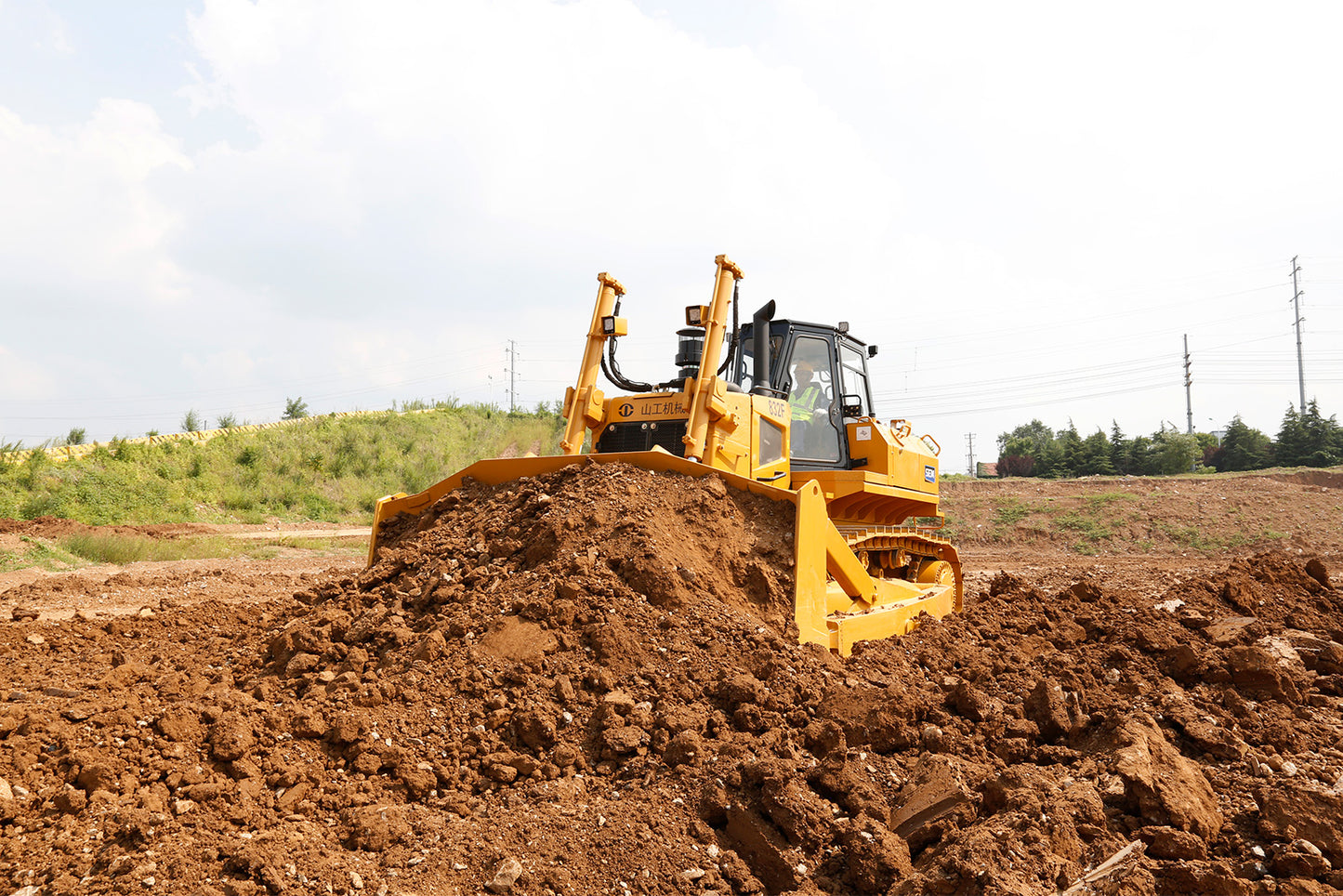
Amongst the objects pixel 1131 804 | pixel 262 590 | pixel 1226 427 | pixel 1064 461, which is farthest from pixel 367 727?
pixel 1226 427

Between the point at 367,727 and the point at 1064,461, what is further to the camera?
the point at 1064,461

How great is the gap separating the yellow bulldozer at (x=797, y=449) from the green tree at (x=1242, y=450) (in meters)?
32.2

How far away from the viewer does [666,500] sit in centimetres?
538

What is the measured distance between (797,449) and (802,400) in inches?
19.1

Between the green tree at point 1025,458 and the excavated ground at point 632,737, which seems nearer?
the excavated ground at point 632,737

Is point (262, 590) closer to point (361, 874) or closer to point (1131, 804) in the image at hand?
point (361, 874)

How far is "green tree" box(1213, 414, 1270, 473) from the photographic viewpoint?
33.4 meters

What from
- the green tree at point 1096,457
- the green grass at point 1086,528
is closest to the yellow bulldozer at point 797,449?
the green grass at point 1086,528

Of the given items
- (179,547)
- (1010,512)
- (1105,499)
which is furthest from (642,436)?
(1105,499)

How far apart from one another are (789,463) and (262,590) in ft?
22.5

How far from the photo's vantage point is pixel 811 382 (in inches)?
303

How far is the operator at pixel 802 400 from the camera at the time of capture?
24.4 ft

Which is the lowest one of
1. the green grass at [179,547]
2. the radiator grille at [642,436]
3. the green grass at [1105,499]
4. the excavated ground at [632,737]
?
the excavated ground at [632,737]

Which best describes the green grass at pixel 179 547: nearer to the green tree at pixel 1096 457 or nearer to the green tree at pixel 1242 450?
the green tree at pixel 1096 457
